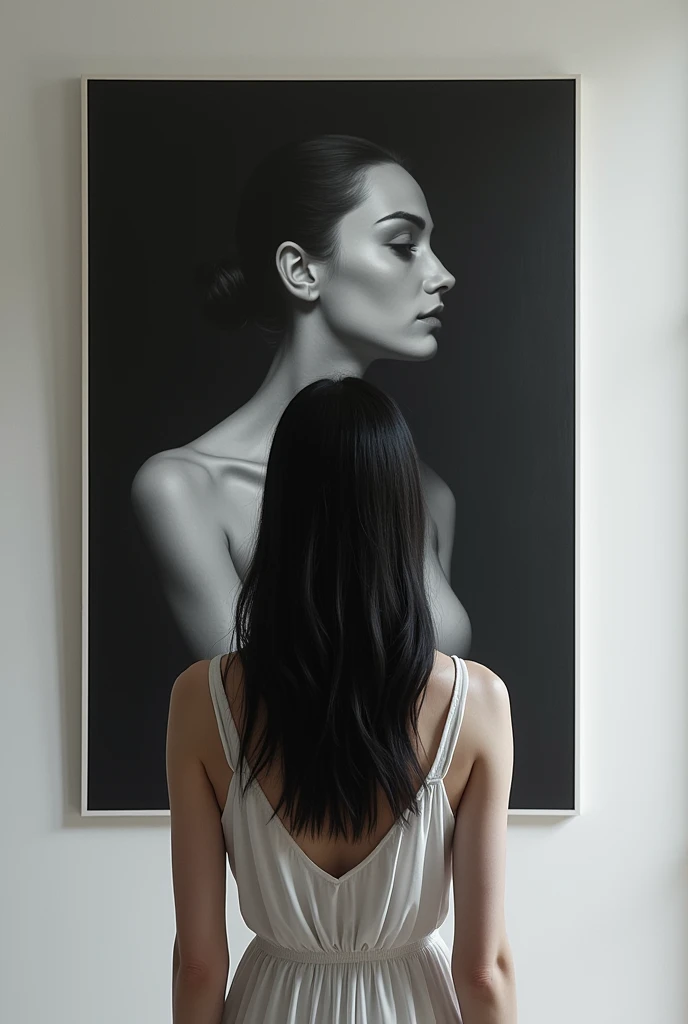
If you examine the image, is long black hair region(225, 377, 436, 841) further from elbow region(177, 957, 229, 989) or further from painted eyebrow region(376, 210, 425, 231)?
painted eyebrow region(376, 210, 425, 231)

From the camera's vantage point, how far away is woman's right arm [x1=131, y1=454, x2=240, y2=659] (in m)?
2.15

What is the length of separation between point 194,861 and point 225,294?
132 cm

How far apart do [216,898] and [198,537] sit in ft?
3.46

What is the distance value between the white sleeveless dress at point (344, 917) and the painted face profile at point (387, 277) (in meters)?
1.15

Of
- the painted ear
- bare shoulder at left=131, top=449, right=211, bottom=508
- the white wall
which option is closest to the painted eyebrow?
the painted ear

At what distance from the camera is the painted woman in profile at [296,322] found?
7.06 feet

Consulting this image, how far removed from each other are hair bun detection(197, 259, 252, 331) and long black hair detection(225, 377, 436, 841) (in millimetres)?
1087

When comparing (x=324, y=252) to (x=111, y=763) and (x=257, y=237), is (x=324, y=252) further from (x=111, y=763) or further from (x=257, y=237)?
(x=111, y=763)
